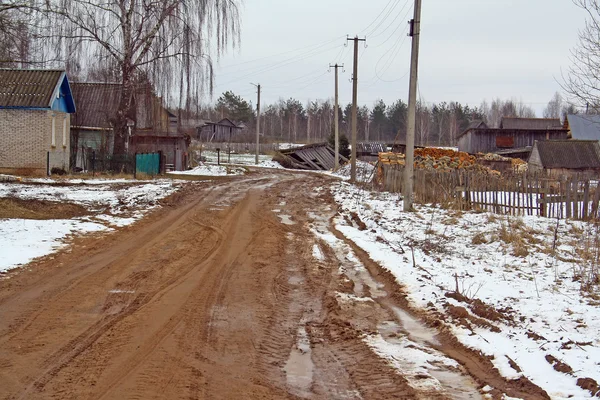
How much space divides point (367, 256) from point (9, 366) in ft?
24.6

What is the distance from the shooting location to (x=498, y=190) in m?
17.9

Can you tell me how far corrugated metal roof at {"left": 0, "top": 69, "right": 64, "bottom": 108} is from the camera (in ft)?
86.6

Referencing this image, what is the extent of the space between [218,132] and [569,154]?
187 ft

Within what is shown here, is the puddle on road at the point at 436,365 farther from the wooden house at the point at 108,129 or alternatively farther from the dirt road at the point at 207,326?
the wooden house at the point at 108,129

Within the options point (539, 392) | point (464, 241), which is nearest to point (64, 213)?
point (464, 241)

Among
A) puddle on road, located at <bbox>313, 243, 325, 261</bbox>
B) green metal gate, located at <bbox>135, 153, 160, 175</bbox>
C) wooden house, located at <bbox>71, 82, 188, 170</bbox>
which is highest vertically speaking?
wooden house, located at <bbox>71, 82, 188, 170</bbox>

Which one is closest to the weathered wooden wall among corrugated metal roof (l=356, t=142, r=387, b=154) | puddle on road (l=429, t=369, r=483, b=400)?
corrugated metal roof (l=356, t=142, r=387, b=154)

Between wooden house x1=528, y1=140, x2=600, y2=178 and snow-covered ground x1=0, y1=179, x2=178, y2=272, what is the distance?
32.1m

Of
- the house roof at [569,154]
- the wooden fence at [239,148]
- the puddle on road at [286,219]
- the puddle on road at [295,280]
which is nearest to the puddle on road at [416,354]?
the puddle on road at [295,280]

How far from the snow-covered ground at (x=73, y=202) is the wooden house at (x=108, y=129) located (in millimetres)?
10775

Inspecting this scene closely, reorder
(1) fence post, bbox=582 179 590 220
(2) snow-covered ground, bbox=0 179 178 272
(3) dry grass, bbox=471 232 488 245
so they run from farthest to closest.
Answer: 1. (1) fence post, bbox=582 179 590 220
2. (3) dry grass, bbox=471 232 488 245
3. (2) snow-covered ground, bbox=0 179 178 272

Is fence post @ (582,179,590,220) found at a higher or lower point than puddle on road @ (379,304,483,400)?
higher

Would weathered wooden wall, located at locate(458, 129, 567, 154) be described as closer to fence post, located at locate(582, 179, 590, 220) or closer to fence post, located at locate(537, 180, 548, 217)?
fence post, located at locate(537, 180, 548, 217)

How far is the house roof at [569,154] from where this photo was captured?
43.8m
